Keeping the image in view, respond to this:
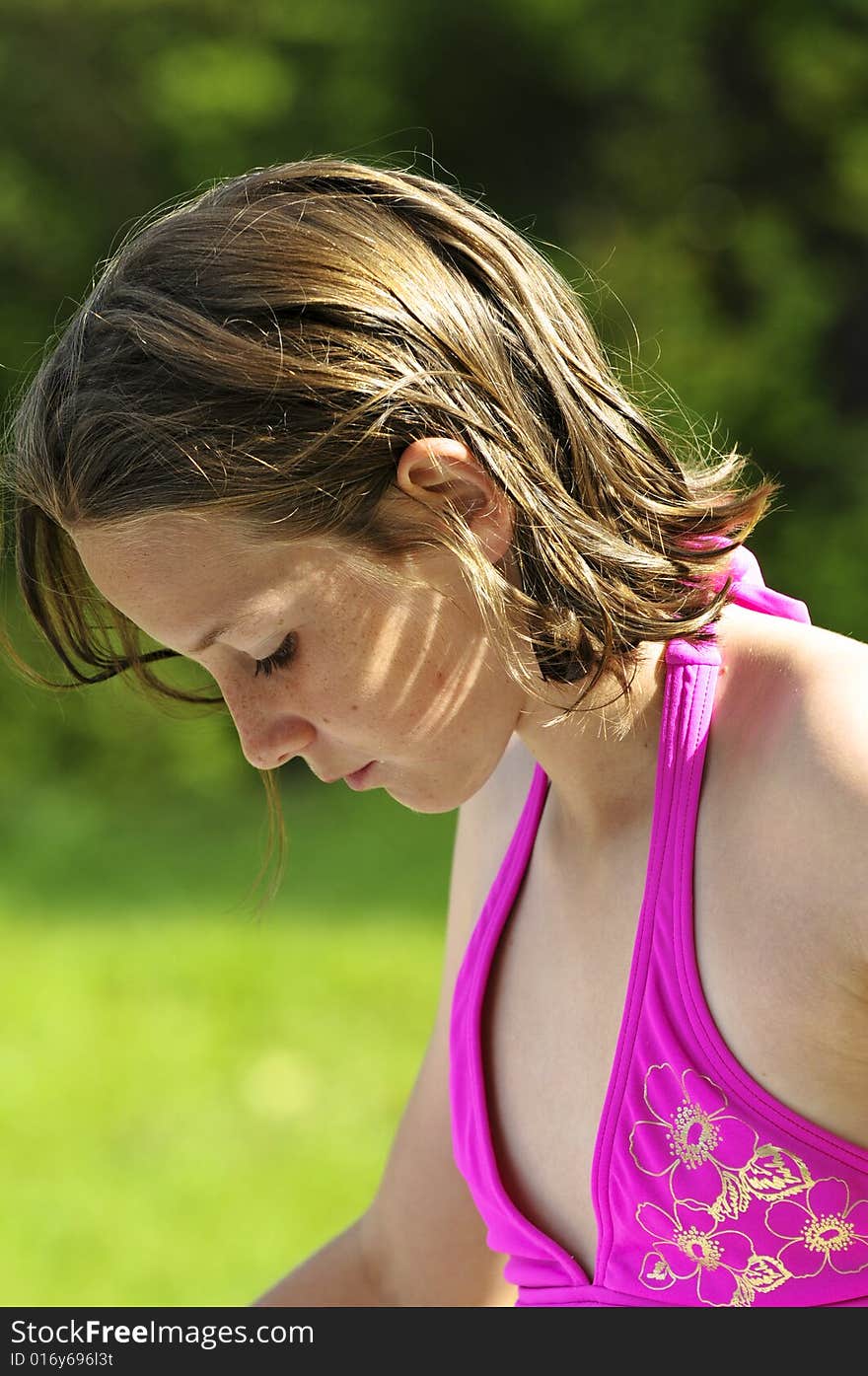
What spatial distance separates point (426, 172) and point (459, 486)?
5.54m

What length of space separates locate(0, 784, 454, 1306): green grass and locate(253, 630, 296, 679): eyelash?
2715 millimetres

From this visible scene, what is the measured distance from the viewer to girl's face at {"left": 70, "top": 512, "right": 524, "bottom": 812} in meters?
1.66

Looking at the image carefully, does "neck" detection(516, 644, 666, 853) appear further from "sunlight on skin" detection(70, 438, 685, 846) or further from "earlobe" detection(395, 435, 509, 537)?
"earlobe" detection(395, 435, 509, 537)

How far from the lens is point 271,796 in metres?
2.17

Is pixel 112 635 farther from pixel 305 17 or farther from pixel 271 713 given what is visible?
pixel 305 17

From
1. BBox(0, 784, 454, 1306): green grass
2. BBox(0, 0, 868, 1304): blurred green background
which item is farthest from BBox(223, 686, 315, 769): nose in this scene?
BBox(0, 0, 868, 1304): blurred green background

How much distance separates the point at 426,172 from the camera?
6.86 m

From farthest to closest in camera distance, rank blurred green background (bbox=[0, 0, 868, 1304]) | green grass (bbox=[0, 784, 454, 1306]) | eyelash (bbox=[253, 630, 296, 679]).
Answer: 1. blurred green background (bbox=[0, 0, 868, 1304])
2. green grass (bbox=[0, 784, 454, 1306])
3. eyelash (bbox=[253, 630, 296, 679])

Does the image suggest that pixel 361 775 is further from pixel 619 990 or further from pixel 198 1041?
pixel 198 1041

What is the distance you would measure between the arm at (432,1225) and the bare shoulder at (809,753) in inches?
19.0

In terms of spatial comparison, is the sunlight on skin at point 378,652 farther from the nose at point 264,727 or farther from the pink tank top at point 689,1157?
the pink tank top at point 689,1157

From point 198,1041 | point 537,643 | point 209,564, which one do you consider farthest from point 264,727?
point 198,1041
